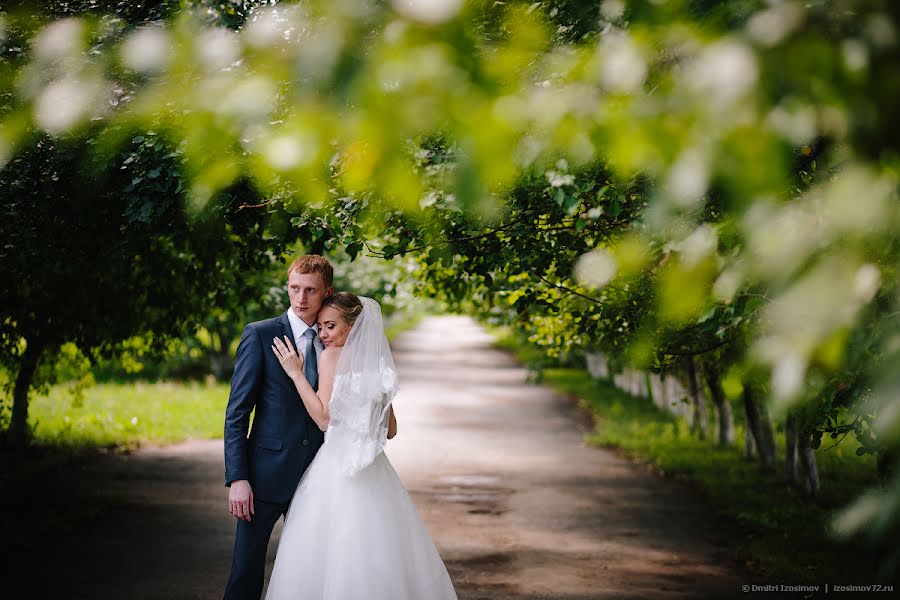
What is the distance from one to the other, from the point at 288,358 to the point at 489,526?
5127 millimetres

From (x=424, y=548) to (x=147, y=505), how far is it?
6028 mm

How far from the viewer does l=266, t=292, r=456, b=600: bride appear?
484 centimetres

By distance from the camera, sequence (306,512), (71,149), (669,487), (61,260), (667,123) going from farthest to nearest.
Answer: (669,487)
(61,260)
(71,149)
(306,512)
(667,123)

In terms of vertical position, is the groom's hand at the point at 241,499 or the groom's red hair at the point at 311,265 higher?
the groom's red hair at the point at 311,265

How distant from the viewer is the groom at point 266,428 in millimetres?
4754

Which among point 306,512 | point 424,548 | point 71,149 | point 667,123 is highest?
point 71,149

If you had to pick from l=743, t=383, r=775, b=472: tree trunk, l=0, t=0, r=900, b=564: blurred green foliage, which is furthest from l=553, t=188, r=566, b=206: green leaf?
l=743, t=383, r=775, b=472: tree trunk

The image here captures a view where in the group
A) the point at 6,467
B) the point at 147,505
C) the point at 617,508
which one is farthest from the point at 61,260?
the point at 617,508

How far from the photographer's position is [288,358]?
4.82 m

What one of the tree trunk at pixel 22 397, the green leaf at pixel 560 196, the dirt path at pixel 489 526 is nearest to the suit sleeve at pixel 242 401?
the green leaf at pixel 560 196

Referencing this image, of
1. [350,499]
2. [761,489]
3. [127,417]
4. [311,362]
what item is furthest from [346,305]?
[127,417]

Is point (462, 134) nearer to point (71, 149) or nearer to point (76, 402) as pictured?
point (71, 149)

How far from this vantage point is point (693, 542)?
8609 mm

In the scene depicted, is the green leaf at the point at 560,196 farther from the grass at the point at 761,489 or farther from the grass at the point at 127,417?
→ the grass at the point at 127,417
